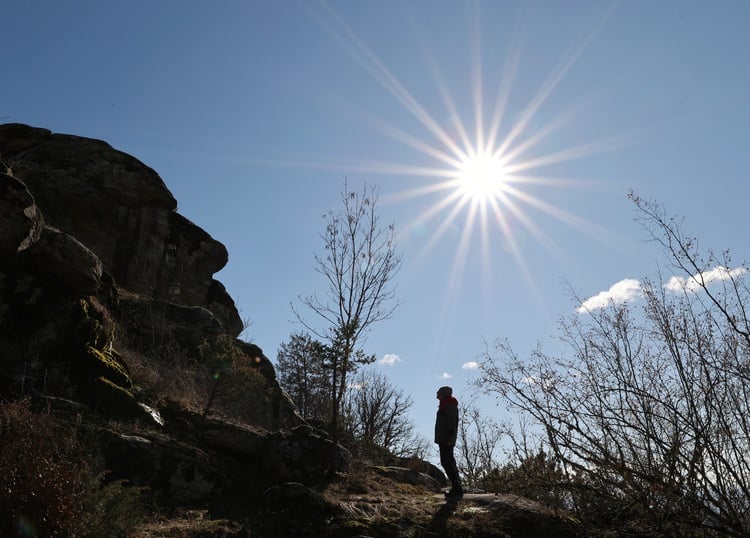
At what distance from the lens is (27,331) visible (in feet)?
28.0

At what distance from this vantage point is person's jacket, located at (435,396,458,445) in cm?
866

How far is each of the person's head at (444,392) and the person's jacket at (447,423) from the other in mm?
115

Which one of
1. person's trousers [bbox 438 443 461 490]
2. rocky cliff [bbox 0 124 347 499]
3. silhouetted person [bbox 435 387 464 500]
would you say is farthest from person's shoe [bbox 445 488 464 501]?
rocky cliff [bbox 0 124 347 499]

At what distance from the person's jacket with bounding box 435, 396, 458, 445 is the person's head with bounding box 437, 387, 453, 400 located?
12 centimetres

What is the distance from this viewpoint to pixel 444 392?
357 inches

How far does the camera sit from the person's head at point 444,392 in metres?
9.03

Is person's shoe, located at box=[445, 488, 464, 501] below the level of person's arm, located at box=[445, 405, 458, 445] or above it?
below

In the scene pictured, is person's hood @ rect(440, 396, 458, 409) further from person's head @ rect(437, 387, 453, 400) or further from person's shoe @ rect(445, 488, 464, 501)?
person's shoe @ rect(445, 488, 464, 501)

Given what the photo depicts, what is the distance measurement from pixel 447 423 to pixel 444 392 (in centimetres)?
60

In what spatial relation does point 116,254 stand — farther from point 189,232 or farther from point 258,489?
point 258,489

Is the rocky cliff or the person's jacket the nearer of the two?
the rocky cliff

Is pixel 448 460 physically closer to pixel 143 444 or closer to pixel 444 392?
pixel 444 392

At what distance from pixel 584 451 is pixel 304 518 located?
4.12 m

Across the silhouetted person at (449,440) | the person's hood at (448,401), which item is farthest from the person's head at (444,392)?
the silhouetted person at (449,440)
